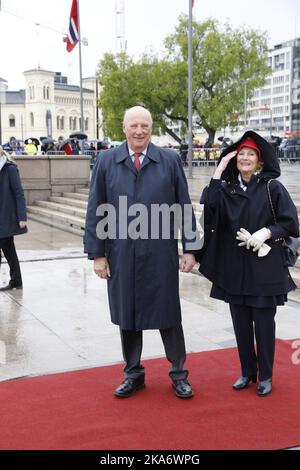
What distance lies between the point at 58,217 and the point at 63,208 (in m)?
0.74

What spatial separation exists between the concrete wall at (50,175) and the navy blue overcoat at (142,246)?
1331cm

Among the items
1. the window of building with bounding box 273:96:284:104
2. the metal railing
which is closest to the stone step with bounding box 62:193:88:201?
the metal railing

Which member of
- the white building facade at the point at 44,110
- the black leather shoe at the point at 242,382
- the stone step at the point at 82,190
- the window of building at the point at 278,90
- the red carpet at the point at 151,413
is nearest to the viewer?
the red carpet at the point at 151,413

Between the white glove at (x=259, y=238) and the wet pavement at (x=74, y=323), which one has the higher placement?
the white glove at (x=259, y=238)

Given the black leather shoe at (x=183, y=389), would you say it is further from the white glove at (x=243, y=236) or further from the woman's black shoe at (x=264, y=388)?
the white glove at (x=243, y=236)

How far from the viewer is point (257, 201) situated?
13.5 feet

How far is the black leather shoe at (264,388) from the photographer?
4234 millimetres

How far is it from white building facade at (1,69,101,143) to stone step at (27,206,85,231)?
391ft

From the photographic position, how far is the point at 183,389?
425 centimetres

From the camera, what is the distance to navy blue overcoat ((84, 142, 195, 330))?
4125 mm

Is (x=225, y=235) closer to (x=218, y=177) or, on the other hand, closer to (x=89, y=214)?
(x=218, y=177)

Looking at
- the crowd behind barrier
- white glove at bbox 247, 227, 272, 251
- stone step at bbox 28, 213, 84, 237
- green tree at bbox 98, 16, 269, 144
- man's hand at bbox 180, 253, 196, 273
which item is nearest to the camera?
white glove at bbox 247, 227, 272, 251

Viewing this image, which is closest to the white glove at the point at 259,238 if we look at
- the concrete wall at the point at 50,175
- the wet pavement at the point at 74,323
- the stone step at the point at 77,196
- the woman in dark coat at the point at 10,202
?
the wet pavement at the point at 74,323

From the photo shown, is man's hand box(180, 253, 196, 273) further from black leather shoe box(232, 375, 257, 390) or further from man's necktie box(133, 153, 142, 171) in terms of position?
black leather shoe box(232, 375, 257, 390)
